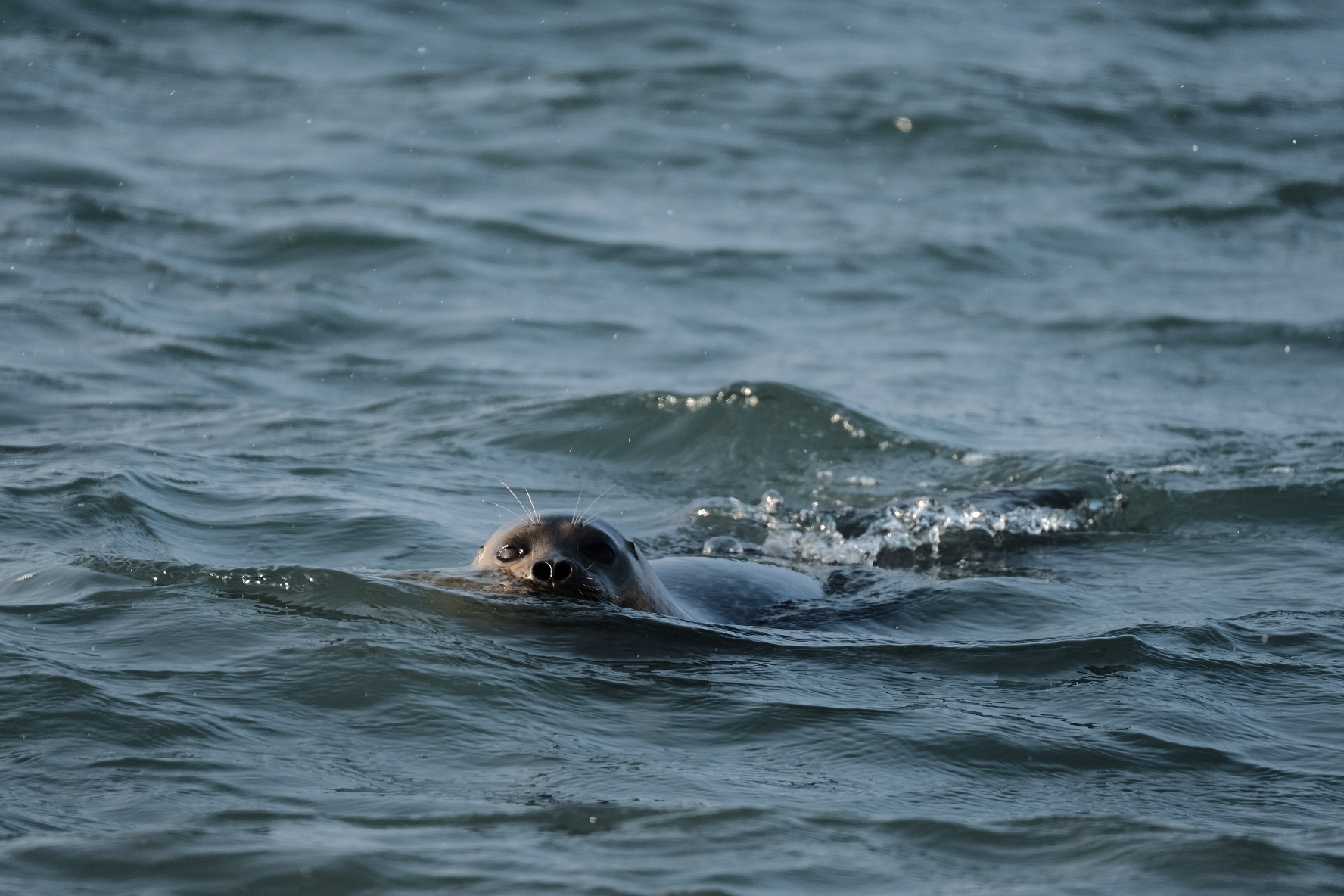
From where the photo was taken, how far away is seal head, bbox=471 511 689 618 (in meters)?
4.62

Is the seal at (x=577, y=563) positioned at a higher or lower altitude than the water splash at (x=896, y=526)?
higher

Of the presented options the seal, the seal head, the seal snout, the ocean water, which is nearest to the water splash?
the ocean water

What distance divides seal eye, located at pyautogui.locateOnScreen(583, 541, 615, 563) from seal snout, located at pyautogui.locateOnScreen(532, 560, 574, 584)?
0.09 m

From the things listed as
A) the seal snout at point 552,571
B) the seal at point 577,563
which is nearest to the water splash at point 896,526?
the seal at point 577,563

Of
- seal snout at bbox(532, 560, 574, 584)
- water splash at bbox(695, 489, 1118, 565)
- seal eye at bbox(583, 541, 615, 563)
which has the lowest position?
water splash at bbox(695, 489, 1118, 565)

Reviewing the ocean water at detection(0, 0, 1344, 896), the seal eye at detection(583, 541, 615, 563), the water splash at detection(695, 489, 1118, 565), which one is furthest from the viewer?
the water splash at detection(695, 489, 1118, 565)

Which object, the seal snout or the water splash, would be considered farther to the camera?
the water splash

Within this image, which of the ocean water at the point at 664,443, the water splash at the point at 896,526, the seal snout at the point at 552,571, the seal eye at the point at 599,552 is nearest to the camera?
the ocean water at the point at 664,443

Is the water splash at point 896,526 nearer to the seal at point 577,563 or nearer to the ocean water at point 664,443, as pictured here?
the ocean water at point 664,443

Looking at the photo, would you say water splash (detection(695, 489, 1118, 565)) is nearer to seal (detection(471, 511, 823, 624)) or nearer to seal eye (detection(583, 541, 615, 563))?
seal (detection(471, 511, 823, 624))

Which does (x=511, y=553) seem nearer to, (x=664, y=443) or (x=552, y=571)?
(x=552, y=571)

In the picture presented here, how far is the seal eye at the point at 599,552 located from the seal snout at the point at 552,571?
0.30 ft

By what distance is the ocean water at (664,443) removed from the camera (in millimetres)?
3668

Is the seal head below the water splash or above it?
above
